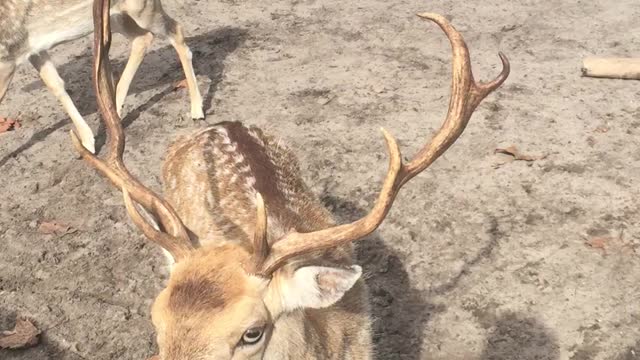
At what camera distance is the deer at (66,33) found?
575 centimetres

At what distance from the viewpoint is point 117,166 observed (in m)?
2.80

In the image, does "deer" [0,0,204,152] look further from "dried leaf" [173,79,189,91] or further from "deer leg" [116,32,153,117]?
"dried leaf" [173,79,189,91]

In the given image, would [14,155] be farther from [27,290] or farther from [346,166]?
[346,166]

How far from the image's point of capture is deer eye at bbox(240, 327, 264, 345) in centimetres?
240

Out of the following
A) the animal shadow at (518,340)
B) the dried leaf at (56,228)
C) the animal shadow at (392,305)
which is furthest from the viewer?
the dried leaf at (56,228)

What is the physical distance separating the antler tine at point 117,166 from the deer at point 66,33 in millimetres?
3242

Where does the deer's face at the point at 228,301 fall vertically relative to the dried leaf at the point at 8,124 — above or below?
above

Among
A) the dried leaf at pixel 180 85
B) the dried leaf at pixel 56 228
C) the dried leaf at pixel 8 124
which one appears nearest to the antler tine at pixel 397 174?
the dried leaf at pixel 56 228

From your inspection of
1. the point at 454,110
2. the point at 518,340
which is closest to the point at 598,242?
the point at 518,340

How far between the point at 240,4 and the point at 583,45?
142 inches

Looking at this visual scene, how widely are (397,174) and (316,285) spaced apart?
471 millimetres

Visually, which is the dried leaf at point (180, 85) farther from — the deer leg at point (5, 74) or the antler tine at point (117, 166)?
the antler tine at point (117, 166)

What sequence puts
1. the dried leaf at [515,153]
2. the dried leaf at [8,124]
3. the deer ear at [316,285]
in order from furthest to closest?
the dried leaf at [8,124], the dried leaf at [515,153], the deer ear at [316,285]

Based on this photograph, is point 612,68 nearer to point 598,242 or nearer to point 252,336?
point 598,242
